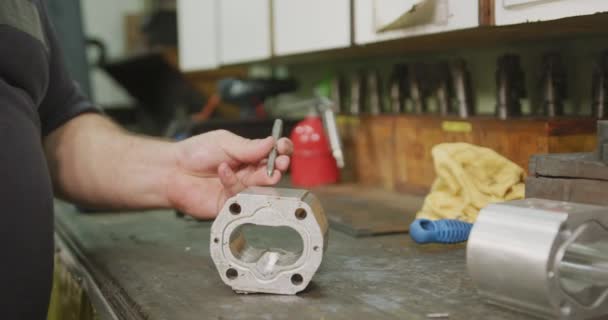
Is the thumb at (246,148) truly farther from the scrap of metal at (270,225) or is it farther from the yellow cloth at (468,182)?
the yellow cloth at (468,182)

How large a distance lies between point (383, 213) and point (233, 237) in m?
0.55

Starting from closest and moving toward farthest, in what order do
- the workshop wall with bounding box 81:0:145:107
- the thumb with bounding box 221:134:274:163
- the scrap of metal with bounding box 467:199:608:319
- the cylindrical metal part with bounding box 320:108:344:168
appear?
the scrap of metal with bounding box 467:199:608:319 < the thumb with bounding box 221:134:274:163 < the cylindrical metal part with bounding box 320:108:344:168 < the workshop wall with bounding box 81:0:145:107

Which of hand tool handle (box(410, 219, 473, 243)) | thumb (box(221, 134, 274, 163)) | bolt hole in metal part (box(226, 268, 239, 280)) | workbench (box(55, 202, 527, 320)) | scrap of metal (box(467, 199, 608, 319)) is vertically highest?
thumb (box(221, 134, 274, 163))

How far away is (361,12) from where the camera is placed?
1312 mm

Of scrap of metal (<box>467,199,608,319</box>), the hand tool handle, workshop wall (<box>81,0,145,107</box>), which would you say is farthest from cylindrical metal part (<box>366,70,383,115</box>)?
workshop wall (<box>81,0,145,107</box>)

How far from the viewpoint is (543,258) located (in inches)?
23.8

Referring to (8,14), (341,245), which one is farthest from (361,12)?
(8,14)

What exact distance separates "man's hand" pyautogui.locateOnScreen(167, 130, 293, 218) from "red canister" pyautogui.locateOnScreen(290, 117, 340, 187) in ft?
2.15

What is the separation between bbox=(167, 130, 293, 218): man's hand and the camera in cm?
93

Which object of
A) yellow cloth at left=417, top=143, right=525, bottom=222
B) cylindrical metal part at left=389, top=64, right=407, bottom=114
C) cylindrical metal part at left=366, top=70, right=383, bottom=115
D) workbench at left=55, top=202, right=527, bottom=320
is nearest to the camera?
workbench at left=55, top=202, right=527, bottom=320

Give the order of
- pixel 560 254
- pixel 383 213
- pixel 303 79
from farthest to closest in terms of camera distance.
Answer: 1. pixel 303 79
2. pixel 383 213
3. pixel 560 254

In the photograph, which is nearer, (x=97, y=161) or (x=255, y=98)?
(x=97, y=161)

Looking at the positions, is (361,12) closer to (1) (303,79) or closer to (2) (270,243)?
Answer: (2) (270,243)

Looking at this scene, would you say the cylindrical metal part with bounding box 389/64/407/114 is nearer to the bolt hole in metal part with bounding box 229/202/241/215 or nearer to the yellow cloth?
the yellow cloth
